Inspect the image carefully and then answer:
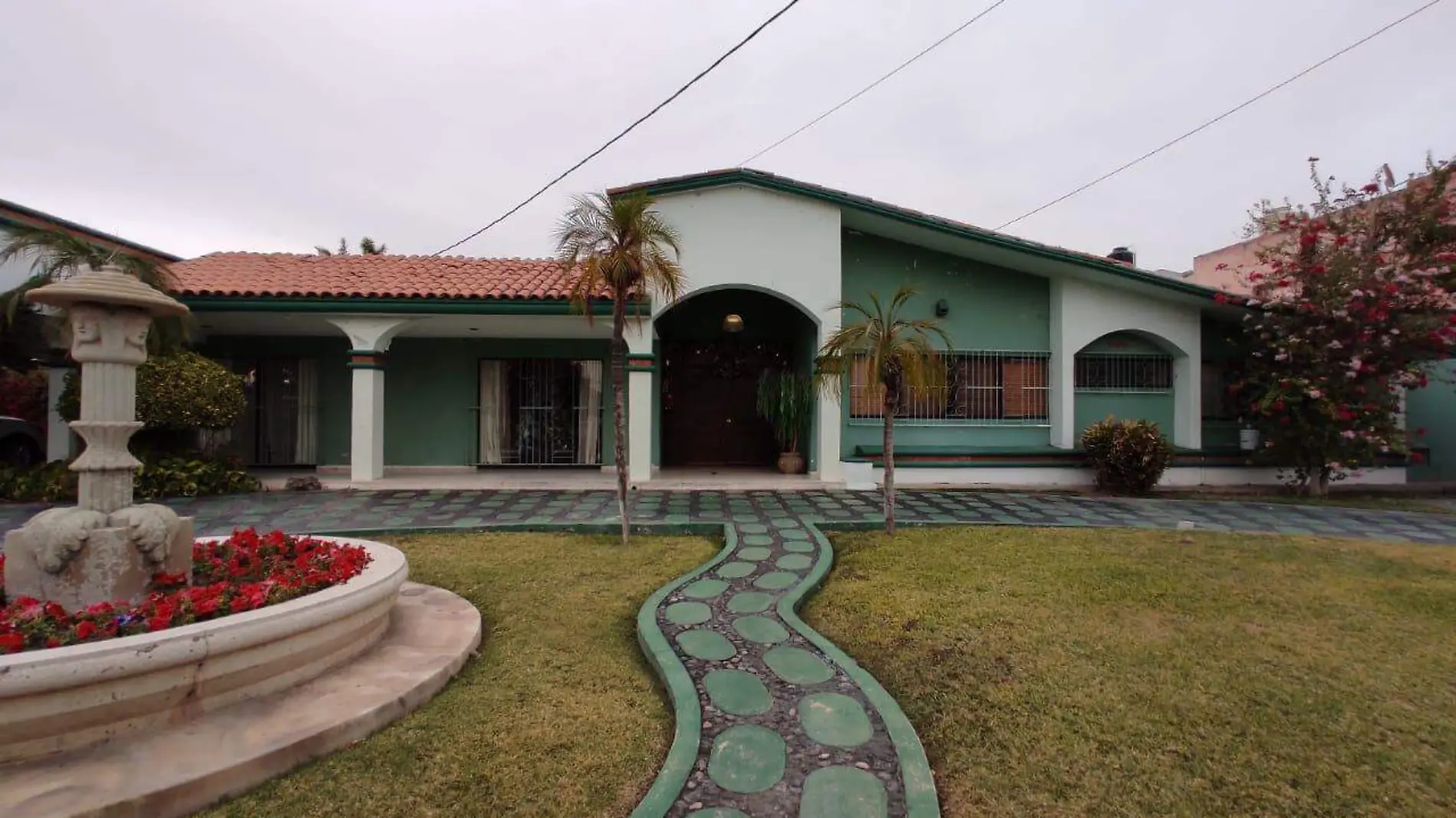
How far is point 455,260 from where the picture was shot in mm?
10328

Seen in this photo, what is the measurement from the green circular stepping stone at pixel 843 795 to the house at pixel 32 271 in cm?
943

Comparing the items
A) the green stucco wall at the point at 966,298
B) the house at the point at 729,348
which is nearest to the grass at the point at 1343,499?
the house at the point at 729,348

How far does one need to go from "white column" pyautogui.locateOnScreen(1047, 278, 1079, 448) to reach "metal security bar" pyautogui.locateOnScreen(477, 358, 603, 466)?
24.1ft

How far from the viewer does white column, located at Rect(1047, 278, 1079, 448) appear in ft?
30.8

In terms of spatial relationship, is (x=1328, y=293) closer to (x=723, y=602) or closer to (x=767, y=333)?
(x=767, y=333)

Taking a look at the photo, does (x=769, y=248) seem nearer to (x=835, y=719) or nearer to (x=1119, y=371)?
(x=1119, y=371)

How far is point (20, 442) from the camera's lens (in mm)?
8867

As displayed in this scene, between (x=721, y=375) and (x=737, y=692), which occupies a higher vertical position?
(x=721, y=375)

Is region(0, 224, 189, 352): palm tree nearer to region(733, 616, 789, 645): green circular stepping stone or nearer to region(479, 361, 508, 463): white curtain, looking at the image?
region(479, 361, 508, 463): white curtain

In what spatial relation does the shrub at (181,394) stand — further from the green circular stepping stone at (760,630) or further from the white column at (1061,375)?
the white column at (1061,375)

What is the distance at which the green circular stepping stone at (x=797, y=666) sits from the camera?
2.89m

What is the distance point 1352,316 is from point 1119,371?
274 centimetres

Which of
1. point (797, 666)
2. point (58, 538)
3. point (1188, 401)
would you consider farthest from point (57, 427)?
point (1188, 401)

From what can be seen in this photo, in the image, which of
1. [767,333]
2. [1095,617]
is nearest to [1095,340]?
[767,333]
